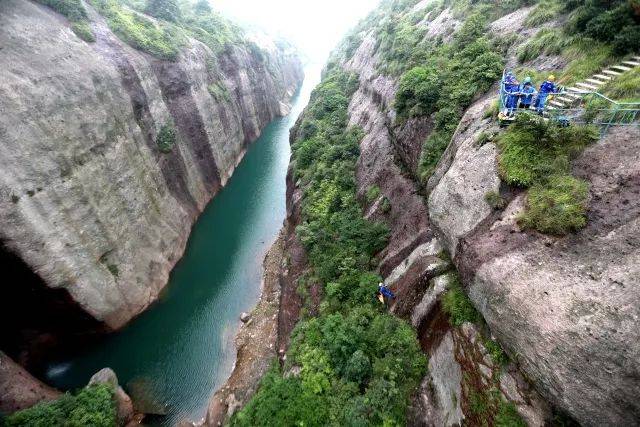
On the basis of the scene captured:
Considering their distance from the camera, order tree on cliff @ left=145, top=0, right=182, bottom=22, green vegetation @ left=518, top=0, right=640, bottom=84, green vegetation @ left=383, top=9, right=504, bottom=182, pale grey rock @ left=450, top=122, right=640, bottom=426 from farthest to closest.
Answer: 1. tree on cliff @ left=145, top=0, right=182, bottom=22
2. green vegetation @ left=383, top=9, right=504, bottom=182
3. green vegetation @ left=518, top=0, right=640, bottom=84
4. pale grey rock @ left=450, top=122, right=640, bottom=426

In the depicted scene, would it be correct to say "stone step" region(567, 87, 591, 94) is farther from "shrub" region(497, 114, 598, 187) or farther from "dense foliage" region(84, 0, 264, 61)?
"dense foliage" region(84, 0, 264, 61)

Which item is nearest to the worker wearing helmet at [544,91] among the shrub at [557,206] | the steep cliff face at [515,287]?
the steep cliff face at [515,287]

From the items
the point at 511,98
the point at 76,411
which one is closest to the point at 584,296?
the point at 511,98

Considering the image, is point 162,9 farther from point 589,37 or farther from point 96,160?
point 589,37

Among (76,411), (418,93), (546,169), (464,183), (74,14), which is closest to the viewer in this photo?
(546,169)

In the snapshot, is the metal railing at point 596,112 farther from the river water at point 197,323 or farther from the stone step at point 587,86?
the river water at point 197,323

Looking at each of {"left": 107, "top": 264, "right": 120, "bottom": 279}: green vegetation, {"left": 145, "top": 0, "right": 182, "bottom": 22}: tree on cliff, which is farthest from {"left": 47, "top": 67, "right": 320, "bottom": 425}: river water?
{"left": 145, "top": 0, "right": 182, "bottom": 22}: tree on cliff
